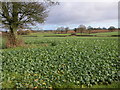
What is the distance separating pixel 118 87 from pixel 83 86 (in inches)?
54.7

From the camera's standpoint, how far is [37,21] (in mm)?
13836

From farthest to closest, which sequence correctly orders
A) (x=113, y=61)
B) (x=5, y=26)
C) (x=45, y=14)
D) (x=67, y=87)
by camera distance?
(x=45, y=14), (x=5, y=26), (x=113, y=61), (x=67, y=87)

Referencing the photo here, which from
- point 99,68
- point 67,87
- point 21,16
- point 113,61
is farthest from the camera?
point 21,16

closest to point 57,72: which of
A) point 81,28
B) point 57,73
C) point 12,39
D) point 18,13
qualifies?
point 57,73

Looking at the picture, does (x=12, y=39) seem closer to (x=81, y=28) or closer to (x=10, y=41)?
(x=10, y=41)

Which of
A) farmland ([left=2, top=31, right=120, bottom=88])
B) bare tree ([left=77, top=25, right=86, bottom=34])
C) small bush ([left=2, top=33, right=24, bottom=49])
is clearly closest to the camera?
farmland ([left=2, top=31, right=120, bottom=88])

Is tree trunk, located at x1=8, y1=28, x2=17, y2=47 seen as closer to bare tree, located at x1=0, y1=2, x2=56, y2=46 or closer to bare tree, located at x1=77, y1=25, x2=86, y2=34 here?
bare tree, located at x1=0, y1=2, x2=56, y2=46

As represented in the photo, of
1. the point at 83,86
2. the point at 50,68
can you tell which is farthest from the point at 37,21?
the point at 83,86

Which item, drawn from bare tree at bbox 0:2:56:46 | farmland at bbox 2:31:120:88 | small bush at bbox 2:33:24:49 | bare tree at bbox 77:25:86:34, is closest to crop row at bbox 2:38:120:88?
farmland at bbox 2:31:120:88

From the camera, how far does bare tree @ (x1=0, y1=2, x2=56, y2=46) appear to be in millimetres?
11484

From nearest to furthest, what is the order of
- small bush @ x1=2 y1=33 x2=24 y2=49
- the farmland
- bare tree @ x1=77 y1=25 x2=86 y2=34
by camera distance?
1. the farmland
2. small bush @ x1=2 y1=33 x2=24 y2=49
3. bare tree @ x1=77 y1=25 x2=86 y2=34

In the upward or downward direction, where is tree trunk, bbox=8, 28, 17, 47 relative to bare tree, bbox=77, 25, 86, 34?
downward

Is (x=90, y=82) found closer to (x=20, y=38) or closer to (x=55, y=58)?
(x=55, y=58)

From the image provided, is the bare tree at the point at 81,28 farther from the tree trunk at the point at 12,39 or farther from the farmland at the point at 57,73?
the farmland at the point at 57,73
